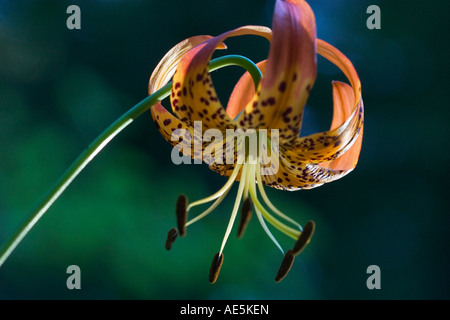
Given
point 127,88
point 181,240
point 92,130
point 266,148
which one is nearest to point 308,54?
point 266,148

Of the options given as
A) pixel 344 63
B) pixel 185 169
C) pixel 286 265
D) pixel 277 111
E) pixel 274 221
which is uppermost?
pixel 185 169

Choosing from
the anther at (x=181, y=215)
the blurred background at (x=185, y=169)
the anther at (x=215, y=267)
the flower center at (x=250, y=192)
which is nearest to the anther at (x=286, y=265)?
the flower center at (x=250, y=192)

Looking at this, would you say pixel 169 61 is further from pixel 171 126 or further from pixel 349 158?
pixel 349 158

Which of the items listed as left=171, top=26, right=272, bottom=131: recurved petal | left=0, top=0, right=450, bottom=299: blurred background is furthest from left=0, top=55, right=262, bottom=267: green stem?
left=0, top=0, right=450, bottom=299: blurred background

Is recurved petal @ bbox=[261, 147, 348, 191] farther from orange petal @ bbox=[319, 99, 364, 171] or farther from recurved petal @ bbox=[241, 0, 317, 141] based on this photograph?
recurved petal @ bbox=[241, 0, 317, 141]

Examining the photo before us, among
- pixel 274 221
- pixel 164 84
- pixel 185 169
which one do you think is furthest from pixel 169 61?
pixel 185 169

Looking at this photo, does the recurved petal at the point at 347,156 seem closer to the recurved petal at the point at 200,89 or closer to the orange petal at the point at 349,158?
the orange petal at the point at 349,158
